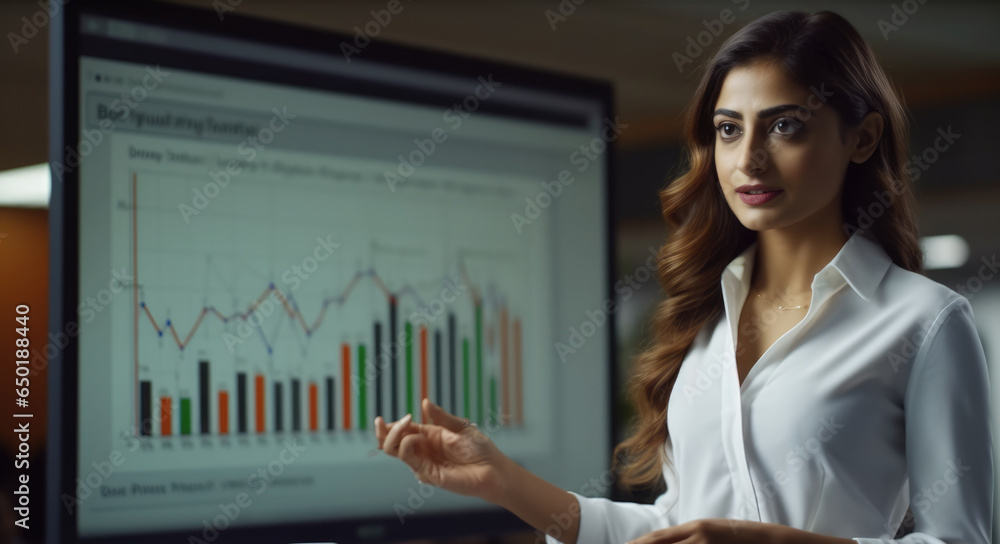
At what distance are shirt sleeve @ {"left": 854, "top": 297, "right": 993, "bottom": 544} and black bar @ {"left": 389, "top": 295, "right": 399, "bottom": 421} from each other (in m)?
1.11

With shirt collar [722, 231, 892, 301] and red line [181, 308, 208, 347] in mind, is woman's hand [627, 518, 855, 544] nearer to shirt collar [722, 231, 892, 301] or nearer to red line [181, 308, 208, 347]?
shirt collar [722, 231, 892, 301]

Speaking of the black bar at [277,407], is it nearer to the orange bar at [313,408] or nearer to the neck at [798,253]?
the orange bar at [313,408]

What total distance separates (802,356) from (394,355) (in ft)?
3.31

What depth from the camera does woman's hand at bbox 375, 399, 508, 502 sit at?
114 cm

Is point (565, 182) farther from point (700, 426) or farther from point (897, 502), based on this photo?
point (897, 502)

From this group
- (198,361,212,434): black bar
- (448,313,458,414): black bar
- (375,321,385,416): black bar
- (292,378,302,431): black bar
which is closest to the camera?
(198,361,212,434): black bar

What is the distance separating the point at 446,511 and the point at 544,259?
2.09 ft

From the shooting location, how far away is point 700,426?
118 cm

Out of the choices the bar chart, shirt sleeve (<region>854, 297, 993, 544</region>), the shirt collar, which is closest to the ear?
the shirt collar

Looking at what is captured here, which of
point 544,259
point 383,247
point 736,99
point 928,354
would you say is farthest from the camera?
point 544,259

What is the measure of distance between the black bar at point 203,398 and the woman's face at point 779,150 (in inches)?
41.0

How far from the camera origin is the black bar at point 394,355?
191cm

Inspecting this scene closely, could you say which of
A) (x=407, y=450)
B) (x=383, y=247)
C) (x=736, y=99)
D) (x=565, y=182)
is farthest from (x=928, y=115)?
(x=407, y=450)

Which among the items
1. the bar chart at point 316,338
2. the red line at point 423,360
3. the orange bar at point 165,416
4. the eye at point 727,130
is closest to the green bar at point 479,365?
the bar chart at point 316,338
